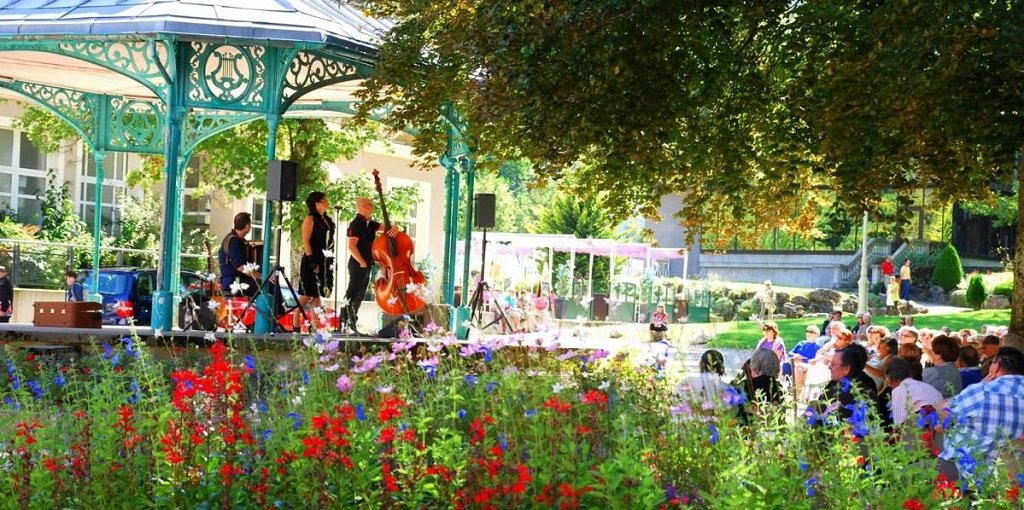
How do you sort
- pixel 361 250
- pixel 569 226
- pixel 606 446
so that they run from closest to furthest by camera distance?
pixel 606 446 < pixel 361 250 < pixel 569 226

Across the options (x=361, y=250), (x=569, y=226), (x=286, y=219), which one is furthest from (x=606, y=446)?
(x=569, y=226)

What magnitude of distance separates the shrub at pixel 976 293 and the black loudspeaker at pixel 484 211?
79.4 feet

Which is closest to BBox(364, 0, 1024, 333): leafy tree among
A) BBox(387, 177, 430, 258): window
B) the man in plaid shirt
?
the man in plaid shirt

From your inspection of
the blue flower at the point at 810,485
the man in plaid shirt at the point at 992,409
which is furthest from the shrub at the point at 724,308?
the blue flower at the point at 810,485

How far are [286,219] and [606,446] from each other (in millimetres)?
18849

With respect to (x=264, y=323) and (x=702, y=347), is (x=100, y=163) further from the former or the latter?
(x=702, y=347)

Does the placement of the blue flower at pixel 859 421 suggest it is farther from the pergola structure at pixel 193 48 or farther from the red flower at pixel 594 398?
the pergola structure at pixel 193 48

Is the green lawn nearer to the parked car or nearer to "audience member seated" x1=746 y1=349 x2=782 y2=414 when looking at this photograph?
the parked car

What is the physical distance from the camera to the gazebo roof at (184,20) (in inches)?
563

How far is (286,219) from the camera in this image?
83.1 feet

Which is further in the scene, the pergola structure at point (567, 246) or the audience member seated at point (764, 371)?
the pergola structure at point (567, 246)

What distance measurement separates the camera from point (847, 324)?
33.5 m

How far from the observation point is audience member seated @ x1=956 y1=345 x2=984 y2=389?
11.8 m

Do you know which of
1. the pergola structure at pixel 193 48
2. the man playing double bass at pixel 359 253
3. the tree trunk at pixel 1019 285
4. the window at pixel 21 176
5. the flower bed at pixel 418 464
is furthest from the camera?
the window at pixel 21 176
